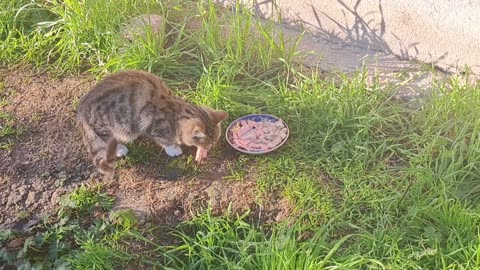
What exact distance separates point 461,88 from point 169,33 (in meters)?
1.97

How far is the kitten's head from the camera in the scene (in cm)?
359

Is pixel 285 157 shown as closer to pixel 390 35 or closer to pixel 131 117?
pixel 131 117

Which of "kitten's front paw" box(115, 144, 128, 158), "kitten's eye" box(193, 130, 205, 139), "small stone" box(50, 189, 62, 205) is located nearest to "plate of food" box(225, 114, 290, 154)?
"kitten's eye" box(193, 130, 205, 139)

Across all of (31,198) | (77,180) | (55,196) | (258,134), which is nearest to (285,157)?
(258,134)

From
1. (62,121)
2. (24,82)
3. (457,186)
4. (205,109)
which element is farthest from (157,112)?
(457,186)

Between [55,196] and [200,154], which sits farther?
[200,154]

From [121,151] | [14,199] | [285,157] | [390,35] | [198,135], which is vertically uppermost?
[390,35]

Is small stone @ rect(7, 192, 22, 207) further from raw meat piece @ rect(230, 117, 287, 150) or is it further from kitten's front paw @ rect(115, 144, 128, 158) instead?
raw meat piece @ rect(230, 117, 287, 150)

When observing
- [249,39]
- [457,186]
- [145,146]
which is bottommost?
[145,146]

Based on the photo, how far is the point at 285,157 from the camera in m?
3.74

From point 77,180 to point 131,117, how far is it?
48 cm

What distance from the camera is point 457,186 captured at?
3.41 meters

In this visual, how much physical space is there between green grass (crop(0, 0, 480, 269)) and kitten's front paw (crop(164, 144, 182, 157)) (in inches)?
3.6

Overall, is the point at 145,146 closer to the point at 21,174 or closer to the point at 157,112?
the point at 157,112
